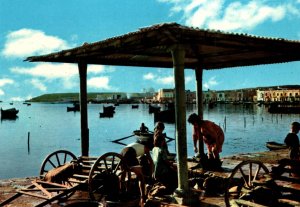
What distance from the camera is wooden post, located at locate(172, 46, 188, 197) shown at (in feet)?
27.3

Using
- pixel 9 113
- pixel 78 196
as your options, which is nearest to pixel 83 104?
Result: pixel 78 196

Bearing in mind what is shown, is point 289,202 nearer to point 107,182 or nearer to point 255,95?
point 107,182

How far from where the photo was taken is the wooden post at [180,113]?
8.32 meters

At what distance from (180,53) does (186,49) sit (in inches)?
21.7

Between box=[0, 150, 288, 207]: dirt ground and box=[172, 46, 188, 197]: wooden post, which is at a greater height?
box=[172, 46, 188, 197]: wooden post

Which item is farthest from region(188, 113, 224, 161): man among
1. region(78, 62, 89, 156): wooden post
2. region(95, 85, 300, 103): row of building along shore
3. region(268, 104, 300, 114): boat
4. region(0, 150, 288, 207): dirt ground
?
region(95, 85, 300, 103): row of building along shore

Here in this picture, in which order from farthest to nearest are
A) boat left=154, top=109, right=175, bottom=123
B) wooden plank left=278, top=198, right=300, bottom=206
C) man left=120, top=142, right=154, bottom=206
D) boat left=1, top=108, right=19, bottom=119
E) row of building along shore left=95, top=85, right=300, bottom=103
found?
row of building along shore left=95, top=85, right=300, bottom=103 → boat left=1, top=108, right=19, bottom=119 → boat left=154, top=109, right=175, bottom=123 → man left=120, top=142, right=154, bottom=206 → wooden plank left=278, top=198, right=300, bottom=206

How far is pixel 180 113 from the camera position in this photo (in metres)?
8.33

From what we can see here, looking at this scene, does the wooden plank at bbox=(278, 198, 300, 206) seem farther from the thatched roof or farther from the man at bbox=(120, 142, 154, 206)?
the thatched roof

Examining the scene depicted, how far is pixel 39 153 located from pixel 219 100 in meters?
160

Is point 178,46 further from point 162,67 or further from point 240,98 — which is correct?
point 240,98

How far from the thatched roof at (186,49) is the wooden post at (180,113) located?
11.9 inches

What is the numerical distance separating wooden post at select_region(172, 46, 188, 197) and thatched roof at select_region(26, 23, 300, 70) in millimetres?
302

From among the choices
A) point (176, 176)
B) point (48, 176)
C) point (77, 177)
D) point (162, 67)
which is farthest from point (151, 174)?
point (162, 67)
